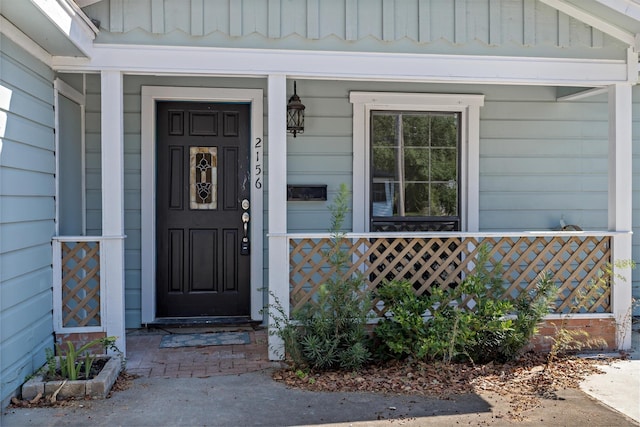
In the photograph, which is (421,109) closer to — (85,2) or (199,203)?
(199,203)

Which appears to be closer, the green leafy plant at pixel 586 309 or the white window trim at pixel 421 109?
the green leafy plant at pixel 586 309

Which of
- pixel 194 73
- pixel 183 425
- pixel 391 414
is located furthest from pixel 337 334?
pixel 194 73

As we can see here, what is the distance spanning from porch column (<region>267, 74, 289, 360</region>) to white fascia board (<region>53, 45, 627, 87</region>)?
0.19m

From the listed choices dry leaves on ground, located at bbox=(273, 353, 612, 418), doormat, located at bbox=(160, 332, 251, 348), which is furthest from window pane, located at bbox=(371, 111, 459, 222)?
dry leaves on ground, located at bbox=(273, 353, 612, 418)

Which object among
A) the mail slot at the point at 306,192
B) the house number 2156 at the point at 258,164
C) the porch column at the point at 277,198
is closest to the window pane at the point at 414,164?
the mail slot at the point at 306,192

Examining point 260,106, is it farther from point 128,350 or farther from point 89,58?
point 128,350

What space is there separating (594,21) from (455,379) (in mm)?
2953

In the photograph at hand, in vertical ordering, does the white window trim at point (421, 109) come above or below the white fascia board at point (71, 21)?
below

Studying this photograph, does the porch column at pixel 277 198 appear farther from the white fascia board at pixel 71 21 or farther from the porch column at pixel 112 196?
the white fascia board at pixel 71 21

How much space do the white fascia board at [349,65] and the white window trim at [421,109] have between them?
1.04 m

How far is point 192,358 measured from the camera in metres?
4.87

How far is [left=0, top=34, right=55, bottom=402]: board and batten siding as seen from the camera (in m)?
3.69

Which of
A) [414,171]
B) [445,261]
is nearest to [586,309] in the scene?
[445,261]

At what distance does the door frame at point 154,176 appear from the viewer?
572 centimetres
